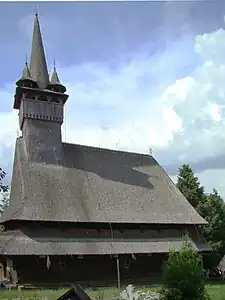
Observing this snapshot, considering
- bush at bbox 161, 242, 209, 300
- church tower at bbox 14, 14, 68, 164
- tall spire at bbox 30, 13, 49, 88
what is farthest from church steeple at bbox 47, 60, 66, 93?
bush at bbox 161, 242, 209, 300

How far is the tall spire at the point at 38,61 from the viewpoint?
33737 millimetres

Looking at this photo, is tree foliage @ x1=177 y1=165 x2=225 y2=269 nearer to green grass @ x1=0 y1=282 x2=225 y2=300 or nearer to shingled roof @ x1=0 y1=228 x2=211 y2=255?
shingled roof @ x1=0 y1=228 x2=211 y2=255

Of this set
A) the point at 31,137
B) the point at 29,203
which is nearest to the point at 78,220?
the point at 29,203

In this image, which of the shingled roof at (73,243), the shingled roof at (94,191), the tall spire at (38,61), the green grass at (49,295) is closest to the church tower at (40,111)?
the tall spire at (38,61)

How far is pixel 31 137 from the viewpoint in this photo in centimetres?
3175

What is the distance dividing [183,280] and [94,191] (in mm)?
15933

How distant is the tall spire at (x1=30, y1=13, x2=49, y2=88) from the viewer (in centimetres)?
3374

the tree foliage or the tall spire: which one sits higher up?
the tall spire

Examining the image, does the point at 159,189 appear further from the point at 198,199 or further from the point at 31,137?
the point at 31,137

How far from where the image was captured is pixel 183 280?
1589 centimetres

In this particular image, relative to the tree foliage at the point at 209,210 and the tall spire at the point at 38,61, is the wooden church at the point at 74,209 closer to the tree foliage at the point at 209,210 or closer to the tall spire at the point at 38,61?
the tall spire at the point at 38,61

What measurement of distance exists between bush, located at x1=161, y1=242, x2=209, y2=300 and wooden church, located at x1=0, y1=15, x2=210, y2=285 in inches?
454

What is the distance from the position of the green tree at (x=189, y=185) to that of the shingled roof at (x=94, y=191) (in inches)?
234

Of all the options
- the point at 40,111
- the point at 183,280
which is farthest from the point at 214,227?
the point at 183,280
